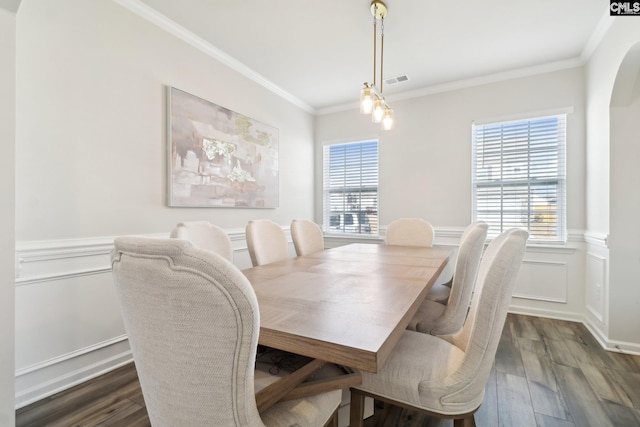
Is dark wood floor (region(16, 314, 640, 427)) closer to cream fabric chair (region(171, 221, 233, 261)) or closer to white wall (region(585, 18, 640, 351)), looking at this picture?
white wall (region(585, 18, 640, 351))

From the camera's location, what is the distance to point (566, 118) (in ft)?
10.3

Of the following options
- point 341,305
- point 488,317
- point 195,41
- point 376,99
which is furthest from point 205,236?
point 195,41

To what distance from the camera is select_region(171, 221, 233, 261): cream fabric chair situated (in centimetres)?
180

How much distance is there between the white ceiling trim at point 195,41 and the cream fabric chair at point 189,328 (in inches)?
97.5

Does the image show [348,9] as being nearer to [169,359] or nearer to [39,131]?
[39,131]

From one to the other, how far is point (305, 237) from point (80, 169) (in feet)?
5.64

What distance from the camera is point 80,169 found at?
A: 1963mm

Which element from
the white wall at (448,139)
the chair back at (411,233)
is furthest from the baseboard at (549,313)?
the chair back at (411,233)

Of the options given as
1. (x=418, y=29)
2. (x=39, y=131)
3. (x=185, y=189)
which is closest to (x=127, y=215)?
(x=185, y=189)

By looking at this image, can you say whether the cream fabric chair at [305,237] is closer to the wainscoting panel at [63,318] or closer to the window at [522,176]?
the wainscoting panel at [63,318]

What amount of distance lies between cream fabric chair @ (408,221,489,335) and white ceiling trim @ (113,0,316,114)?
2807 mm

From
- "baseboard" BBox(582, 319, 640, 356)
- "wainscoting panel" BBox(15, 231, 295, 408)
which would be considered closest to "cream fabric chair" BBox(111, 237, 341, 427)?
"wainscoting panel" BBox(15, 231, 295, 408)

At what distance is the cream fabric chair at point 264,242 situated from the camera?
211 cm

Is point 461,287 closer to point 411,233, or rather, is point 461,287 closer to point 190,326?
point 190,326
